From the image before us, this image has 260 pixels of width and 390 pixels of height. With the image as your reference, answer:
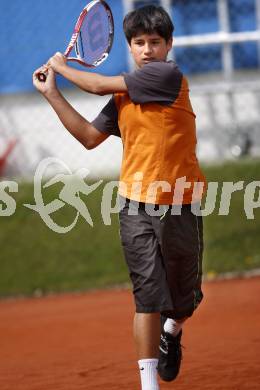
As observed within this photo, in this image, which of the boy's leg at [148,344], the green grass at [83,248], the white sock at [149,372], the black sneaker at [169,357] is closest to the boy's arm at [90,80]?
the boy's leg at [148,344]

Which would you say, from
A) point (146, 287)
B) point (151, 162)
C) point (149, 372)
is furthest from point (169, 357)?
point (151, 162)

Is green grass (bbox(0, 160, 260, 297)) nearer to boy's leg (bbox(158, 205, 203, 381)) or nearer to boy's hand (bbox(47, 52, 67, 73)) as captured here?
boy's leg (bbox(158, 205, 203, 381))

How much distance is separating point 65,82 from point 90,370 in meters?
6.94

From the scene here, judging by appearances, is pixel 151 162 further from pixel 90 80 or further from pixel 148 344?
pixel 148 344

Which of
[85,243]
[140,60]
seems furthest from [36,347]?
[85,243]

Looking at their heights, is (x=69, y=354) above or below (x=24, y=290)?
above

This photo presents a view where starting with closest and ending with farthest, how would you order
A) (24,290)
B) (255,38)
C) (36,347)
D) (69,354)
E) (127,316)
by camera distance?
(69,354)
(36,347)
(127,316)
(24,290)
(255,38)

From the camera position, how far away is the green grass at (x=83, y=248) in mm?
11828

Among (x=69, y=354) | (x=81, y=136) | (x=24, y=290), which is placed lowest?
(x=24, y=290)

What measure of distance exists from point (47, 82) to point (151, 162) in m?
0.63

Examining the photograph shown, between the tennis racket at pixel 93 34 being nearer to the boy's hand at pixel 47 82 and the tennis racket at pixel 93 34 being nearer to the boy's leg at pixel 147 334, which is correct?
the boy's hand at pixel 47 82

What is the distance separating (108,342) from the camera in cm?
808

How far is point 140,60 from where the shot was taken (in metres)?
5.55

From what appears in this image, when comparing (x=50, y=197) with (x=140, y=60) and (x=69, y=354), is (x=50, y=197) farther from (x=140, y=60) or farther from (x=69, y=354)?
(x=140, y=60)
